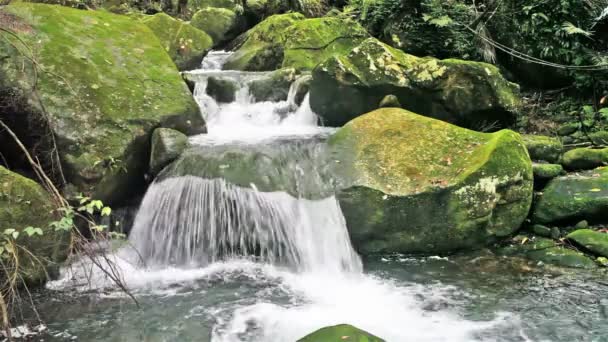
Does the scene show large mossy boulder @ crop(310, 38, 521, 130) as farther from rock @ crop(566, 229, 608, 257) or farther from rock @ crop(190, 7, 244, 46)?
rock @ crop(190, 7, 244, 46)

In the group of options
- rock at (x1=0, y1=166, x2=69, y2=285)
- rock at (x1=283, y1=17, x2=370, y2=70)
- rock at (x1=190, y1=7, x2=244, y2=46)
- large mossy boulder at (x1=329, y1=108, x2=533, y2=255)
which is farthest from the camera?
rock at (x1=190, y1=7, x2=244, y2=46)

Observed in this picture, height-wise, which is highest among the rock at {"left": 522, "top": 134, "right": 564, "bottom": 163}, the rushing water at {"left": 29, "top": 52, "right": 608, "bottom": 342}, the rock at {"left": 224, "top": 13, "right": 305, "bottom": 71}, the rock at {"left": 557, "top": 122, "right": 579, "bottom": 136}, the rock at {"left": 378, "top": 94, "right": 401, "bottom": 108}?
the rock at {"left": 224, "top": 13, "right": 305, "bottom": 71}

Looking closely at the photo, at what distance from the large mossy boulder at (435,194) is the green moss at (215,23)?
933cm

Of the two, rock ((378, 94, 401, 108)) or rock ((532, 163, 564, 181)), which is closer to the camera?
rock ((532, 163, 564, 181))

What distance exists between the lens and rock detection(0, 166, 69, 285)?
469cm

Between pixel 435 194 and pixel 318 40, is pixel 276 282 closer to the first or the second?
pixel 435 194

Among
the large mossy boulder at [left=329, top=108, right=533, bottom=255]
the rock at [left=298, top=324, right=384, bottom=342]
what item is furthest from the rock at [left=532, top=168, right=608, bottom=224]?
the rock at [left=298, top=324, right=384, bottom=342]

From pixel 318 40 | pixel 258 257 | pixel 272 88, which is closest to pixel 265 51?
pixel 318 40

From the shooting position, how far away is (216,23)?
14.2 metres

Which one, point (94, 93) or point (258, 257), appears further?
point (94, 93)

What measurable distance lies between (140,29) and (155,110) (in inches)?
87.8

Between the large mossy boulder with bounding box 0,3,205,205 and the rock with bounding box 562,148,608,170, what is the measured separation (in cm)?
568

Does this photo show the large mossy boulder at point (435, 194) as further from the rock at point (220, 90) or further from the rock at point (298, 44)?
the rock at point (298, 44)

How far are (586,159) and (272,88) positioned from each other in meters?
5.58
